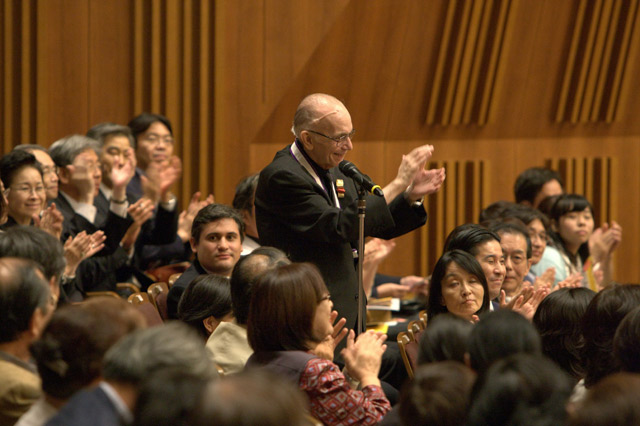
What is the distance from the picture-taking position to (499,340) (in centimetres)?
216

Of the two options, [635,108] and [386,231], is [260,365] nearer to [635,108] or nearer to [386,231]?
[386,231]

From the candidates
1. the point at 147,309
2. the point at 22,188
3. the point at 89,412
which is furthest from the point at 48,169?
the point at 89,412

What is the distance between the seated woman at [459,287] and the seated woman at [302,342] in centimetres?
117

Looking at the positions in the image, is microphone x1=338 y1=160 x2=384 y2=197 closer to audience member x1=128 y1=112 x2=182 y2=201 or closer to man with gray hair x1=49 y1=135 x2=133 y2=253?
man with gray hair x1=49 y1=135 x2=133 y2=253

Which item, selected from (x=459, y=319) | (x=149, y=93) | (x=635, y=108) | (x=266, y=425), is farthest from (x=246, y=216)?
(x=635, y=108)

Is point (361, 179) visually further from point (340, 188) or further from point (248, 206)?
point (248, 206)

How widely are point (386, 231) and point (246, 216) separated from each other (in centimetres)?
140

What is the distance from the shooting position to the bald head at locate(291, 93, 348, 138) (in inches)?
154

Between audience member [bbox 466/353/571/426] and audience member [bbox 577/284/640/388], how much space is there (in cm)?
92

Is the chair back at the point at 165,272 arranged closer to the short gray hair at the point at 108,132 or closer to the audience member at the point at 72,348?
the short gray hair at the point at 108,132

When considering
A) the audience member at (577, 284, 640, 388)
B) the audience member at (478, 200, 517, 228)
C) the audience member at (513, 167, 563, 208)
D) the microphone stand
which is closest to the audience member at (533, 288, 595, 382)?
the audience member at (577, 284, 640, 388)

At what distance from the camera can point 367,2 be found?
6719mm

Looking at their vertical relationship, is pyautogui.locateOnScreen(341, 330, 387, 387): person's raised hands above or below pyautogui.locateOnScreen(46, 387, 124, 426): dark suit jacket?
below

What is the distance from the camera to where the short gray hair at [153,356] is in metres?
1.98
